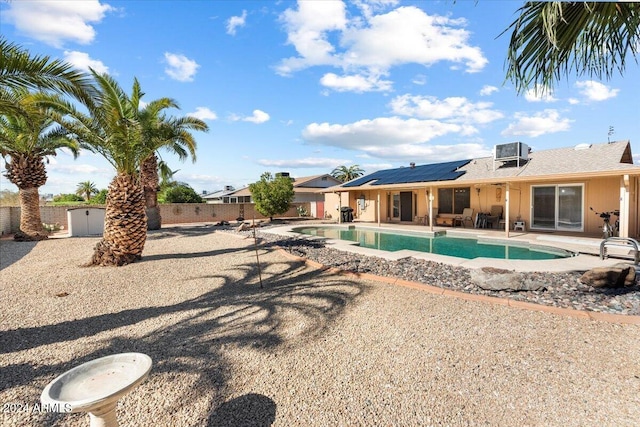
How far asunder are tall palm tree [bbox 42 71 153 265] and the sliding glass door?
17.1m

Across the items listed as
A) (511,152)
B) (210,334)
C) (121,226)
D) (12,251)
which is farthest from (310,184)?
(210,334)

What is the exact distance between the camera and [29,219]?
1388 cm

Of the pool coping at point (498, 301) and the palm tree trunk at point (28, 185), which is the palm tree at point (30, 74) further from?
the palm tree trunk at point (28, 185)

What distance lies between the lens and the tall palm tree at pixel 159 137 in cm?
1126

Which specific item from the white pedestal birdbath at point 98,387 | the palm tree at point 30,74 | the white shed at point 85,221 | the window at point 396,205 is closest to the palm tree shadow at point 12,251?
the white shed at point 85,221

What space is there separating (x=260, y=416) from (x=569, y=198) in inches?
654

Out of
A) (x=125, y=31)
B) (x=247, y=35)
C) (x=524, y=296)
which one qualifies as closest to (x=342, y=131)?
(x=247, y=35)

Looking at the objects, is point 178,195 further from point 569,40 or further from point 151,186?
point 569,40

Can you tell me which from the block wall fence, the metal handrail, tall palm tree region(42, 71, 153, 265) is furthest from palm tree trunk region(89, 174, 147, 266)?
the metal handrail

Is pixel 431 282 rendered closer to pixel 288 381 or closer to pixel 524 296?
pixel 524 296

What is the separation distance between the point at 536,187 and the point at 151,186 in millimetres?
20651

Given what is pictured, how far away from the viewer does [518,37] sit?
3029 millimetres

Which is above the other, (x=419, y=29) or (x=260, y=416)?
(x=419, y=29)

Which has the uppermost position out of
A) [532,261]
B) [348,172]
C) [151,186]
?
[348,172]
